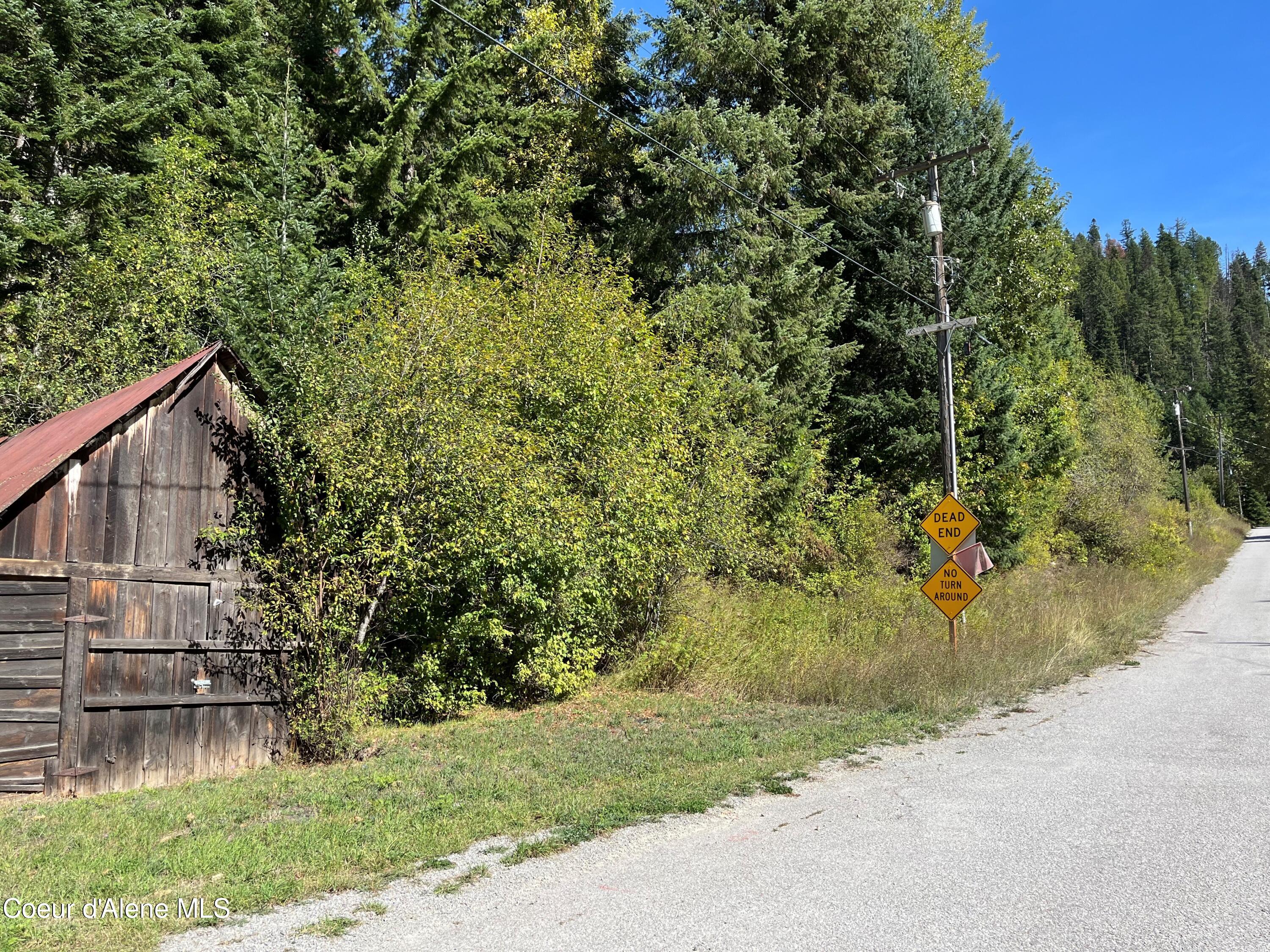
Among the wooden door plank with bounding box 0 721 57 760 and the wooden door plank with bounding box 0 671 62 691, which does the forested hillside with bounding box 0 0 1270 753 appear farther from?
the wooden door plank with bounding box 0 721 57 760

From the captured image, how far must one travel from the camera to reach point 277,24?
2231 cm

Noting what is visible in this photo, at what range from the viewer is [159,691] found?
9484 mm

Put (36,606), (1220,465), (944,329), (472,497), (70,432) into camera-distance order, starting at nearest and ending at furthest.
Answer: (36,606)
(70,432)
(472,497)
(944,329)
(1220,465)

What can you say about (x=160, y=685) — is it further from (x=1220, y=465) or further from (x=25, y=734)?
(x=1220, y=465)

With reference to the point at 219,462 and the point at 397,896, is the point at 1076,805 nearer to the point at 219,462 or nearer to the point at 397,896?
the point at 397,896

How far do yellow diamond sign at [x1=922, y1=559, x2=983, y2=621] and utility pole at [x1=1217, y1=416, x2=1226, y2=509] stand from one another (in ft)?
251

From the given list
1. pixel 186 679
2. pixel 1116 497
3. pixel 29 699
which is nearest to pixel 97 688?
pixel 29 699

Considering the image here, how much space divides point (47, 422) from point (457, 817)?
8628mm

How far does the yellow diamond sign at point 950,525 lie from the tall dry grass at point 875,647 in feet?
5.61

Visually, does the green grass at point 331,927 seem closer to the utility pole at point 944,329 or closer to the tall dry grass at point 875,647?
the tall dry grass at point 875,647

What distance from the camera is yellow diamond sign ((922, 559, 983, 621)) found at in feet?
43.7

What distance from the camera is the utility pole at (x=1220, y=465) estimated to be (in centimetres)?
7750

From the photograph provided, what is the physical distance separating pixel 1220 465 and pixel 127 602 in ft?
295

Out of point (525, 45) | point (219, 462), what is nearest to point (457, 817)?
point (219, 462)
